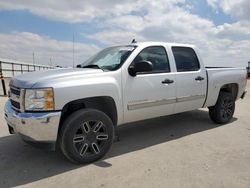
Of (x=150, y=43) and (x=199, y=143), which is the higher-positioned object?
(x=150, y=43)

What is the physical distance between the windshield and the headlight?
125 centimetres

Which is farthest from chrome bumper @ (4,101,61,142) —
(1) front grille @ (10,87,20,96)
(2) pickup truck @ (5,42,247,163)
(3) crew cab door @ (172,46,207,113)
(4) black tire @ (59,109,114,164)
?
(3) crew cab door @ (172,46,207,113)

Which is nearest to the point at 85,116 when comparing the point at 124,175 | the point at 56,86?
the point at 56,86

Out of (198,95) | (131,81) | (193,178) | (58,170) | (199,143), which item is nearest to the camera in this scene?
(193,178)

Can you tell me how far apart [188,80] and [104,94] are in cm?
206

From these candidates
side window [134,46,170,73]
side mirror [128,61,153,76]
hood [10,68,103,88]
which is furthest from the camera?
side window [134,46,170,73]

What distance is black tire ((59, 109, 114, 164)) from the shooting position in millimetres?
3887

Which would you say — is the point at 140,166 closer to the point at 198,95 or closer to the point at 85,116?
the point at 85,116

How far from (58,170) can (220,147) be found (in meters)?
2.81

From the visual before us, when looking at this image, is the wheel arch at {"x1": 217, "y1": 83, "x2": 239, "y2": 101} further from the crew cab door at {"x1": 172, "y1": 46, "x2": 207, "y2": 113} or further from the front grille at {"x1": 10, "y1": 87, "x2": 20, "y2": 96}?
the front grille at {"x1": 10, "y1": 87, "x2": 20, "y2": 96}

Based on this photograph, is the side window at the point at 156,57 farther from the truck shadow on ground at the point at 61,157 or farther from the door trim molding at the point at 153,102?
the truck shadow on ground at the point at 61,157

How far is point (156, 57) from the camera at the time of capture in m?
5.18

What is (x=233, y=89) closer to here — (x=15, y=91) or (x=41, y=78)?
(x=41, y=78)

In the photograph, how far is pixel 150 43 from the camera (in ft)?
16.9
